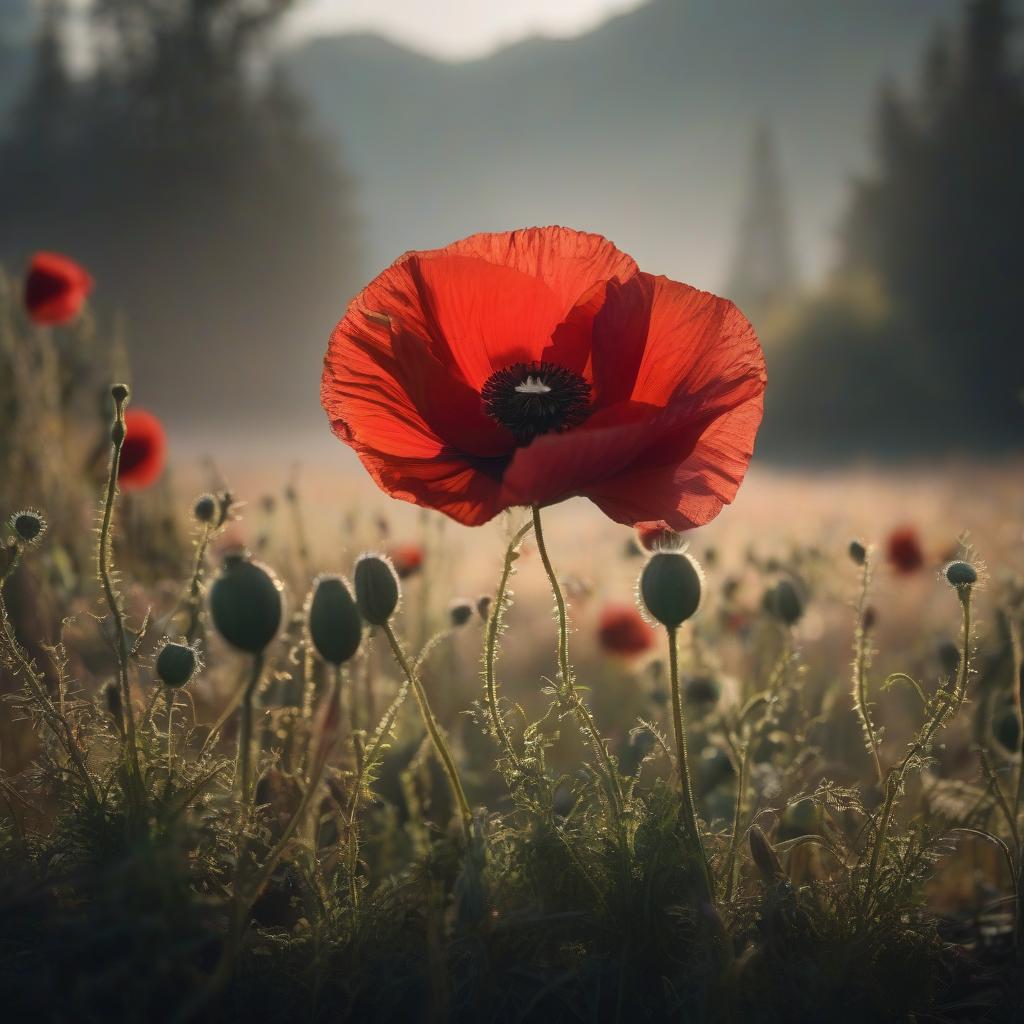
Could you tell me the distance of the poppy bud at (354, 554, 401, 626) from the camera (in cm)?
74

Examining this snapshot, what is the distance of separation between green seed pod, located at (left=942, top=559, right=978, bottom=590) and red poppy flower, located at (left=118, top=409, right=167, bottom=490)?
4.29 ft

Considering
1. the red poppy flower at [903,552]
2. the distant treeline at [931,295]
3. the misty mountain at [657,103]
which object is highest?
the misty mountain at [657,103]

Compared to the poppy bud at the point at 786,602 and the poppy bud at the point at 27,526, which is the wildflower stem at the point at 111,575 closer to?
the poppy bud at the point at 27,526

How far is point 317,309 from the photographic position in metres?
23.9

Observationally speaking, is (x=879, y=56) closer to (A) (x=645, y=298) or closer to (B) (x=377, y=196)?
(B) (x=377, y=196)

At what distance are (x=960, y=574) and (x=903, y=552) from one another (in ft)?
4.97

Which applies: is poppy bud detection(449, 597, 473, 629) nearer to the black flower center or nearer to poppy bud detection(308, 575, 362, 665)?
the black flower center

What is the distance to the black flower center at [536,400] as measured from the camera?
91 cm

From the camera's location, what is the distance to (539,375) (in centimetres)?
A: 93

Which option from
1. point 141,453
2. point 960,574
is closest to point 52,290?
point 141,453

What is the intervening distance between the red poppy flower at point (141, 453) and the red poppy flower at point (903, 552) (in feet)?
4.89

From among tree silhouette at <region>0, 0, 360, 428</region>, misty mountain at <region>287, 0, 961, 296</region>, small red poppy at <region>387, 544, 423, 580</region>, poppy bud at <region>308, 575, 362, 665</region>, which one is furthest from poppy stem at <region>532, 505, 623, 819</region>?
misty mountain at <region>287, 0, 961, 296</region>

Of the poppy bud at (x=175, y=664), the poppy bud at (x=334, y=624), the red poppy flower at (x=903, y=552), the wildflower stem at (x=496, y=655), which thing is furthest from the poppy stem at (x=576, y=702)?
the red poppy flower at (x=903, y=552)

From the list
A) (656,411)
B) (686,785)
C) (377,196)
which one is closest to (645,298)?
(656,411)
